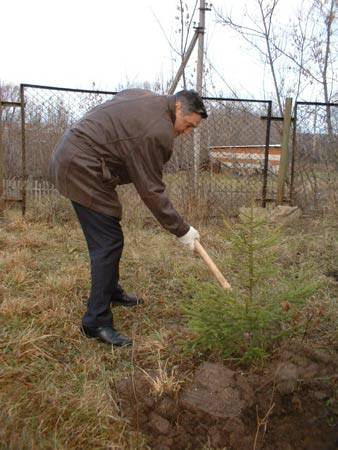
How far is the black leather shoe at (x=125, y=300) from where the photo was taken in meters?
3.56

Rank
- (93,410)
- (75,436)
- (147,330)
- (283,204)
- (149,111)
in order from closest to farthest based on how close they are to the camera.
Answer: (75,436) < (93,410) < (149,111) < (147,330) < (283,204)

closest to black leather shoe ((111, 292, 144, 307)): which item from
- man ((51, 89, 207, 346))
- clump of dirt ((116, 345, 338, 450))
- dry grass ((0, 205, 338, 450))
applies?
dry grass ((0, 205, 338, 450))

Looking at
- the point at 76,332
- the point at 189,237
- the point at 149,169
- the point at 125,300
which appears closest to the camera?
the point at 149,169

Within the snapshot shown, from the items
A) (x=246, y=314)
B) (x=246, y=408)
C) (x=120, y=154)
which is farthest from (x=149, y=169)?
(x=246, y=408)

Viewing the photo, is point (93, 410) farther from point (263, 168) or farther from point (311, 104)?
point (311, 104)

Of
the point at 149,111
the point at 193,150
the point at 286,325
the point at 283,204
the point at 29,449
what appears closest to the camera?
the point at 29,449

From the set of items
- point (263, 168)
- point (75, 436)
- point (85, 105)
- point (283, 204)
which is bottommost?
point (75, 436)

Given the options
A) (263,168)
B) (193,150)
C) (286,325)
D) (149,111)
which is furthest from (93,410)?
(263,168)

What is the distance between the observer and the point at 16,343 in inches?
109

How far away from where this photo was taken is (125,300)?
3580 mm

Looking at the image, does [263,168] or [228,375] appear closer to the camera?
[228,375]

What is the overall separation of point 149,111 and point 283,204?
4.29 meters

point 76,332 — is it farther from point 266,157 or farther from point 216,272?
point 266,157

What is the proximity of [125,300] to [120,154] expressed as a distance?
4.44ft
